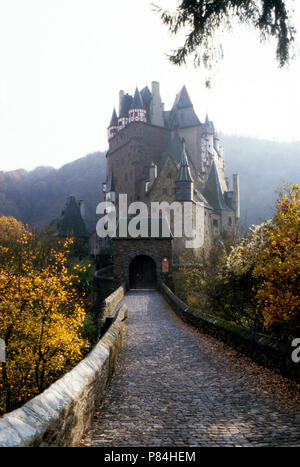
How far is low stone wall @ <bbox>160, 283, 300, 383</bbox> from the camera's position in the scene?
22.1 ft

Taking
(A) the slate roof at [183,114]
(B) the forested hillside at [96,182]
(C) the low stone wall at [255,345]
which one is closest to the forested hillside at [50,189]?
(B) the forested hillside at [96,182]

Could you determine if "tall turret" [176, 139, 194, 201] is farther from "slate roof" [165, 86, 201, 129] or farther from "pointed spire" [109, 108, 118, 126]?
"pointed spire" [109, 108, 118, 126]

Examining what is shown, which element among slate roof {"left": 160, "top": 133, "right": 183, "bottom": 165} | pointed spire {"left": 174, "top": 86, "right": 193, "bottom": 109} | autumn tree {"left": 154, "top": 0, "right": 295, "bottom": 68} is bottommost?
autumn tree {"left": 154, "top": 0, "right": 295, "bottom": 68}

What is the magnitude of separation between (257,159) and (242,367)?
280 feet

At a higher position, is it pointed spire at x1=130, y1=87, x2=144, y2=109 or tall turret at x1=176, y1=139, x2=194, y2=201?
pointed spire at x1=130, y1=87, x2=144, y2=109

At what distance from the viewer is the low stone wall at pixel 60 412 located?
3100mm

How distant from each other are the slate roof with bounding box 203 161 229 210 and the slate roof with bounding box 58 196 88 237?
62.3ft

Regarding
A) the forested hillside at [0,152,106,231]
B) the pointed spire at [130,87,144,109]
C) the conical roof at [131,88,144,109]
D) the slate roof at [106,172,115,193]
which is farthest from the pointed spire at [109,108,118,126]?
the forested hillside at [0,152,106,231]

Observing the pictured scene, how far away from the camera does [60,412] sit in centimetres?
378

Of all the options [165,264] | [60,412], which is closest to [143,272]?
[165,264]

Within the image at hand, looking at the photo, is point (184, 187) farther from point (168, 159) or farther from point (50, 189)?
point (50, 189)

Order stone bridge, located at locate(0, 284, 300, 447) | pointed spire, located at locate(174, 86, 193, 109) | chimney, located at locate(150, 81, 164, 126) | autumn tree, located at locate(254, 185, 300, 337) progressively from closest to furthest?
stone bridge, located at locate(0, 284, 300, 447) → autumn tree, located at locate(254, 185, 300, 337) → pointed spire, located at locate(174, 86, 193, 109) → chimney, located at locate(150, 81, 164, 126)

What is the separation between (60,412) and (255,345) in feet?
17.6

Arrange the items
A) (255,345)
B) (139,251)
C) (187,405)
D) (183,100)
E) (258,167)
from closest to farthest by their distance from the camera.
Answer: (187,405), (255,345), (139,251), (183,100), (258,167)
